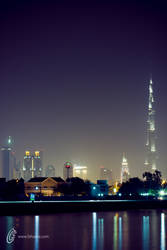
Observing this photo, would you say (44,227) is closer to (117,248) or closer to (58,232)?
(58,232)

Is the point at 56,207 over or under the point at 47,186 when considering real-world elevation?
under

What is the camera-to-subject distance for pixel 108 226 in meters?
71.8

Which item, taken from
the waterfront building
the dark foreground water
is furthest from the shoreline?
the waterfront building

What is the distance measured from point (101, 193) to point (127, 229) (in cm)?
12291

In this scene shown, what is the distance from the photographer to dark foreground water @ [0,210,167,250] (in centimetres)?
5250

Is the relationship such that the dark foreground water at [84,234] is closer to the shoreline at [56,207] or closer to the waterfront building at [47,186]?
the shoreline at [56,207]

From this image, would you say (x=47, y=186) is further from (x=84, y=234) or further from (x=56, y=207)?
(x=84, y=234)

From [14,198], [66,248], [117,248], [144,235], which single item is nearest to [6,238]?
[66,248]

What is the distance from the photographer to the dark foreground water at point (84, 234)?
5250cm

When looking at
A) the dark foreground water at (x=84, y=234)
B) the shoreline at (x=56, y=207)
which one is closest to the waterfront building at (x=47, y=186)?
the shoreline at (x=56, y=207)

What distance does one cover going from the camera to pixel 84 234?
63062 millimetres

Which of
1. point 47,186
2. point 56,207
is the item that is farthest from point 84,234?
point 47,186

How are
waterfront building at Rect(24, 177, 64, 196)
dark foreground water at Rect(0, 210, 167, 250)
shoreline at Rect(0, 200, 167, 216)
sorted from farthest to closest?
waterfront building at Rect(24, 177, 64, 196) → shoreline at Rect(0, 200, 167, 216) → dark foreground water at Rect(0, 210, 167, 250)

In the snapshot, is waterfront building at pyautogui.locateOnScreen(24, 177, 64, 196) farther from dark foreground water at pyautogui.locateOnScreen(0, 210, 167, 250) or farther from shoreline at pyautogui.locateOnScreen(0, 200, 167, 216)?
dark foreground water at pyautogui.locateOnScreen(0, 210, 167, 250)
